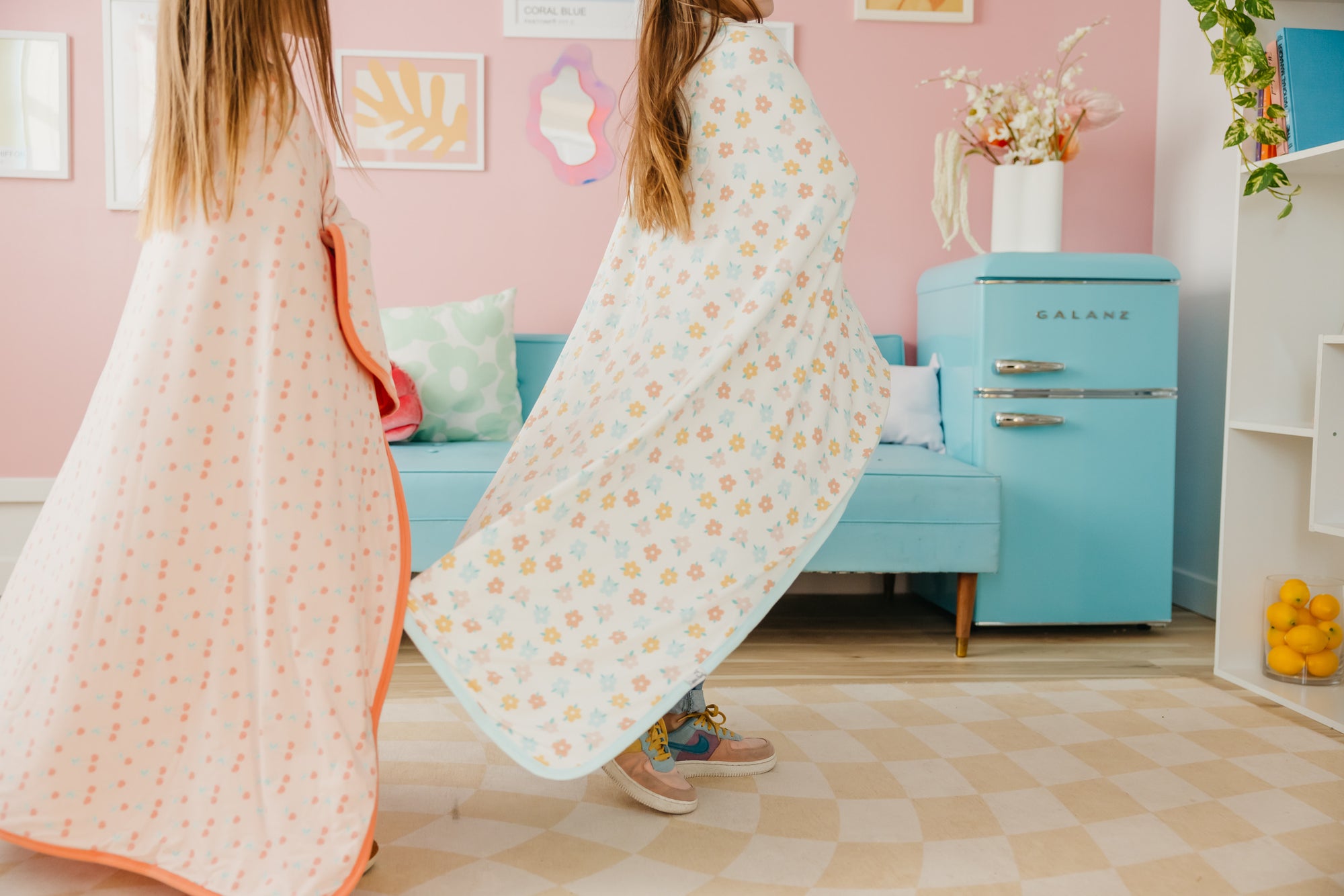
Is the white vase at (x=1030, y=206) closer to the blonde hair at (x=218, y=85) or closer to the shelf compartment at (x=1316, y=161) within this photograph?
the shelf compartment at (x=1316, y=161)

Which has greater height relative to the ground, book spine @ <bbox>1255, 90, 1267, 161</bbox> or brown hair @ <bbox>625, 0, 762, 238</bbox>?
book spine @ <bbox>1255, 90, 1267, 161</bbox>

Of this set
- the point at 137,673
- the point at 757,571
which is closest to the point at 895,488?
the point at 757,571

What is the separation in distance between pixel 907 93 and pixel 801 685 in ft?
6.20

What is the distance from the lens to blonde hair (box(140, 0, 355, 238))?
1089 millimetres

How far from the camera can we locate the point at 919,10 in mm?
3023

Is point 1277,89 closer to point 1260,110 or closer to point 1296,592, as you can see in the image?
point 1260,110

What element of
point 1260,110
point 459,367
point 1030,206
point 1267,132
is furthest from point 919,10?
point 459,367

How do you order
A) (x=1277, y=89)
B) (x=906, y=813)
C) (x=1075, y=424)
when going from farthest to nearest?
1. (x=1075, y=424)
2. (x=1277, y=89)
3. (x=906, y=813)

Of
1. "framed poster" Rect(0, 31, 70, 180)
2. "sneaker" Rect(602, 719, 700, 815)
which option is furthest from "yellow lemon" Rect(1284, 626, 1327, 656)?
"framed poster" Rect(0, 31, 70, 180)

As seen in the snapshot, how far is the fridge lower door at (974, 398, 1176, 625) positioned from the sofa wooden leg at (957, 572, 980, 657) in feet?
0.27

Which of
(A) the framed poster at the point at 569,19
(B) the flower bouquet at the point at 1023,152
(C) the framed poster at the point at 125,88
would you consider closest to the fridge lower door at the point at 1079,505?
(B) the flower bouquet at the point at 1023,152

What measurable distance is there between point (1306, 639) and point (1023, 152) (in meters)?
1.44

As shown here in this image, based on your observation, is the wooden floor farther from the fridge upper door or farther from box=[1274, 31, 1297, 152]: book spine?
box=[1274, 31, 1297, 152]: book spine

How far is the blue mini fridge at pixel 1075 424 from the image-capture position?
Result: 2.51 m
